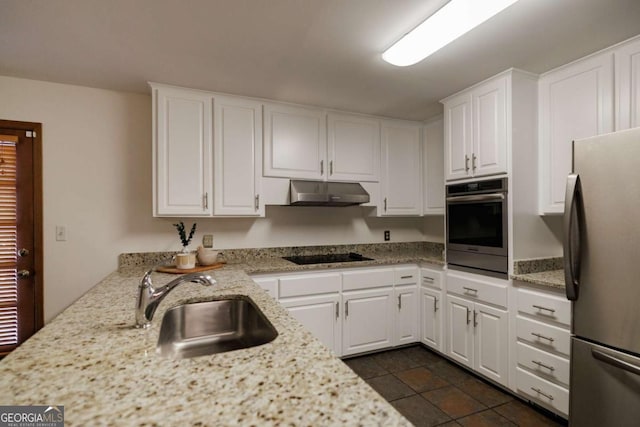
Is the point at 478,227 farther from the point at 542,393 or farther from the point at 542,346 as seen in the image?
the point at 542,393

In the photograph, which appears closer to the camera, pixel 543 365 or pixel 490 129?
pixel 543 365

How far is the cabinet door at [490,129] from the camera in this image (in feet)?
7.32

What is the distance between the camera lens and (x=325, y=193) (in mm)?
2795

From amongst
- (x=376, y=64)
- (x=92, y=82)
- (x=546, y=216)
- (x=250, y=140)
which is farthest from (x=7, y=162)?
(x=546, y=216)

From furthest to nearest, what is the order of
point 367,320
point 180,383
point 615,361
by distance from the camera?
1. point 367,320
2. point 615,361
3. point 180,383

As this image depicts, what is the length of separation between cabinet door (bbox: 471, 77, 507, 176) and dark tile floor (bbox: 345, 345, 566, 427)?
1.60 m

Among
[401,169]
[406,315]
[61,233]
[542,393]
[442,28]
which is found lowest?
[542,393]

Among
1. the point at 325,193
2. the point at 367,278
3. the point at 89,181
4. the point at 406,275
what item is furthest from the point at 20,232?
the point at 406,275

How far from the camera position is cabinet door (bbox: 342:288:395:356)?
2707mm

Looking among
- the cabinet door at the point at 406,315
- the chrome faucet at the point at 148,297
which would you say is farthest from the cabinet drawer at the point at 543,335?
the chrome faucet at the point at 148,297

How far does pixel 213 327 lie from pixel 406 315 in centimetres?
202

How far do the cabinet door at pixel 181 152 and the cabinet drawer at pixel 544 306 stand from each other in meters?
2.41

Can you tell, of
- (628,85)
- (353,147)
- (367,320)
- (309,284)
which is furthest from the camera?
(353,147)

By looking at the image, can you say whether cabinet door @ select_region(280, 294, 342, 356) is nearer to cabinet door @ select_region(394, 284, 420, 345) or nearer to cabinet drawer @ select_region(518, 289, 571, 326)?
cabinet door @ select_region(394, 284, 420, 345)
